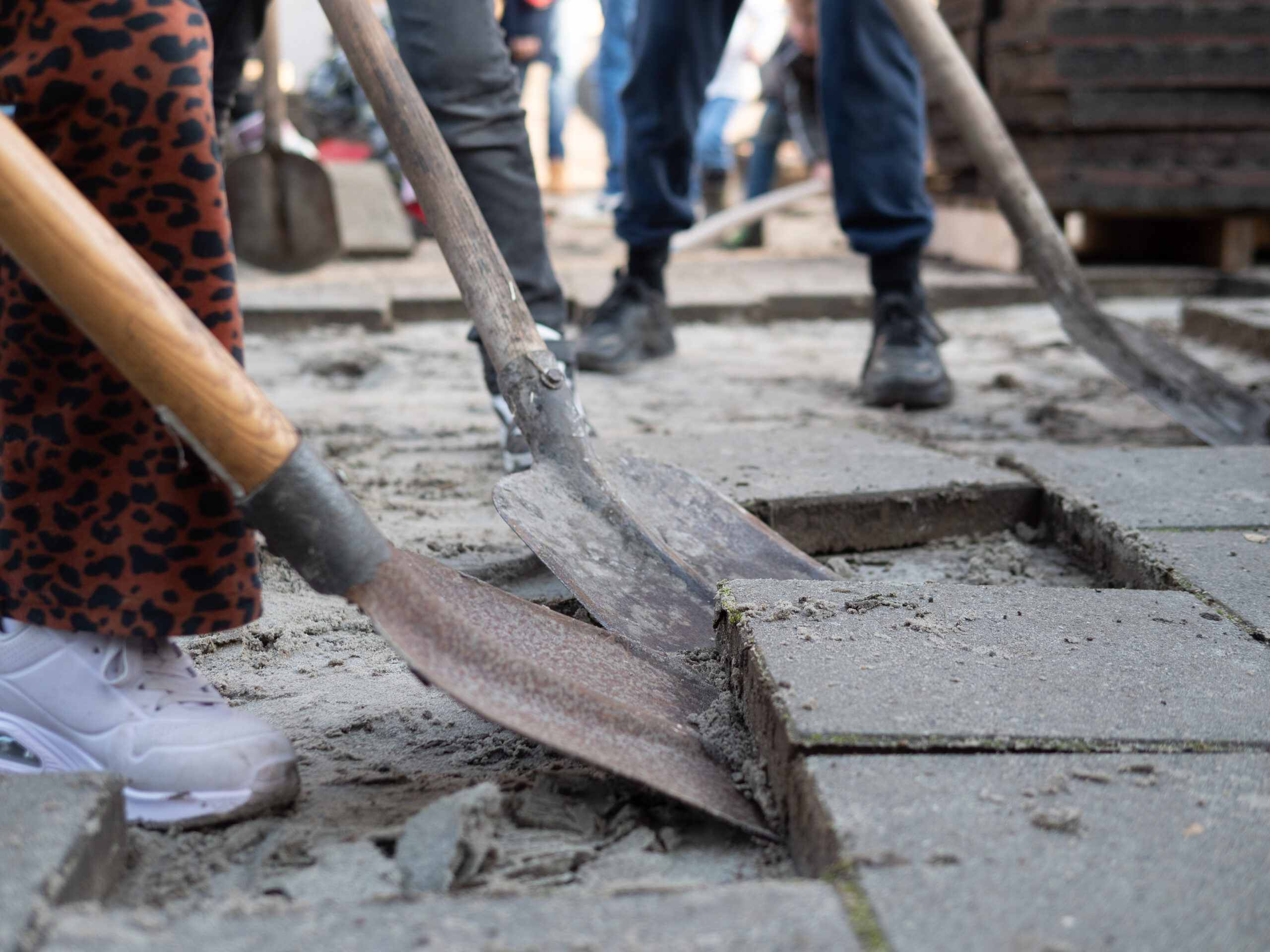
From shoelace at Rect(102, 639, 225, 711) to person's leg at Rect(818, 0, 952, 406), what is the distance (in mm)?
1870

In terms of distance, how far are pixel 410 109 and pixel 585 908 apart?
1163 millimetres

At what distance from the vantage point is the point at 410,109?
1575 millimetres

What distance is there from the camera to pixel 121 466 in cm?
100

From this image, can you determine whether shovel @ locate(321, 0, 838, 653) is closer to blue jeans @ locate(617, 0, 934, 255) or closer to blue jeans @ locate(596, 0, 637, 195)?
blue jeans @ locate(617, 0, 934, 255)

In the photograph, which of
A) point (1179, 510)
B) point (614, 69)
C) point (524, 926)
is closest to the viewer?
point (524, 926)

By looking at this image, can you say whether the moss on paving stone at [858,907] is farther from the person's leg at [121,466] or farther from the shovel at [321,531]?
the person's leg at [121,466]

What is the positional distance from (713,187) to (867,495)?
266 inches

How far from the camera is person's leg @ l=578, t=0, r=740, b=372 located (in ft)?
9.21

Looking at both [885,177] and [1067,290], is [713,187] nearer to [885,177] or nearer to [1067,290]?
[885,177]

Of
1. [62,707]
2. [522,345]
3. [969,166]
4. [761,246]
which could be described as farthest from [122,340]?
[761,246]

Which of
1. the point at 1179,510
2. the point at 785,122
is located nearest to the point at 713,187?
the point at 785,122

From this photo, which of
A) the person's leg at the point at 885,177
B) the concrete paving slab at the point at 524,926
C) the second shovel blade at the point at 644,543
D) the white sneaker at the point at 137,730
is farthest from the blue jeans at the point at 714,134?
the concrete paving slab at the point at 524,926

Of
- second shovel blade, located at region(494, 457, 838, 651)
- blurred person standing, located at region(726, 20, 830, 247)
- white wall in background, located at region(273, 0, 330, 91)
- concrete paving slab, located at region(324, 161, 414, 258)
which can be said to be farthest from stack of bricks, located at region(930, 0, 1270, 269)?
white wall in background, located at region(273, 0, 330, 91)

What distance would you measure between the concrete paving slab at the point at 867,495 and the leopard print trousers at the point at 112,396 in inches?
28.2
